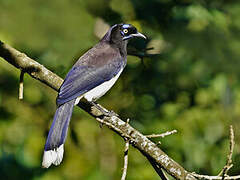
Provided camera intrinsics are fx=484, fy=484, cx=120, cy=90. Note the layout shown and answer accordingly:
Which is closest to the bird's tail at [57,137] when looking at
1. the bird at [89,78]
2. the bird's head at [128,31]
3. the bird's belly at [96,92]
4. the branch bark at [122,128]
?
the bird at [89,78]

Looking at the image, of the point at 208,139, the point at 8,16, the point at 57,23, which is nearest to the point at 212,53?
the point at 208,139

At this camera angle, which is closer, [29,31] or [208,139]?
[208,139]

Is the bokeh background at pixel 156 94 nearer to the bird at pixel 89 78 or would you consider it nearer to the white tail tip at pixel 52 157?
the bird at pixel 89 78

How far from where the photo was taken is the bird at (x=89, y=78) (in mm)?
4229

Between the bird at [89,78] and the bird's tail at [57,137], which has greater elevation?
the bird at [89,78]

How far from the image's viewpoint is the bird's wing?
442 centimetres

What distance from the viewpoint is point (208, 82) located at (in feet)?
18.1

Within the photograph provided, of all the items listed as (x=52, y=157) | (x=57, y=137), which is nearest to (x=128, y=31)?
(x=57, y=137)

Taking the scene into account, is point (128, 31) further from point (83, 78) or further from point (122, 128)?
point (122, 128)

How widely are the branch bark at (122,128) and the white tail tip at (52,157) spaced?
0.44m

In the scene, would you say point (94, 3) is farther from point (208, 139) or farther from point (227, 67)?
point (208, 139)

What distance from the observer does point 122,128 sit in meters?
3.91

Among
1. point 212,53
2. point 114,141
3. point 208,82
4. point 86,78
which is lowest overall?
point 114,141

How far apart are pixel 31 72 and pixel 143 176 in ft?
5.32
